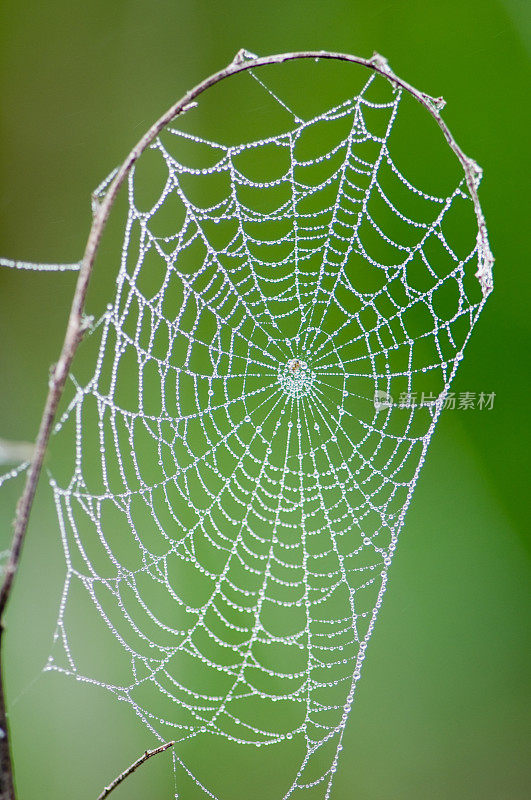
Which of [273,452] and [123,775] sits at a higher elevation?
[273,452]

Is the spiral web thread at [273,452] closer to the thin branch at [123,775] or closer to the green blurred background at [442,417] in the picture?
the green blurred background at [442,417]

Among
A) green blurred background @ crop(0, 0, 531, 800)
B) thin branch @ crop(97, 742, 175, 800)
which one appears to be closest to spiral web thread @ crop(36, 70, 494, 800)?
green blurred background @ crop(0, 0, 531, 800)

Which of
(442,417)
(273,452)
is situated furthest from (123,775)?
(442,417)

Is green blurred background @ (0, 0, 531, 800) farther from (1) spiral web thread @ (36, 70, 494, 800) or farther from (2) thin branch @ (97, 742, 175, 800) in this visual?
(2) thin branch @ (97, 742, 175, 800)

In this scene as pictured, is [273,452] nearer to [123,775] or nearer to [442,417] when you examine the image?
[442,417]

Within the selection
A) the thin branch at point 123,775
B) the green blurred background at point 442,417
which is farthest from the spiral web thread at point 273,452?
the thin branch at point 123,775

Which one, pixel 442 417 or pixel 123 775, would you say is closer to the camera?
pixel 123 775

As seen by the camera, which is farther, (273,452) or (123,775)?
(273,452)
